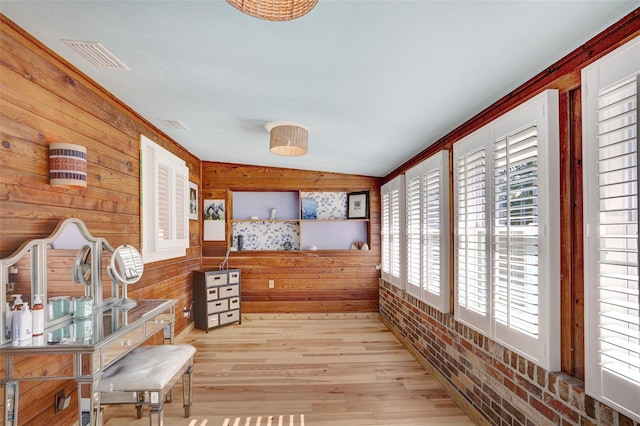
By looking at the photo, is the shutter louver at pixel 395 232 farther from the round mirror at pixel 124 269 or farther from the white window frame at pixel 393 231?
the round mirror at pixel 124 269

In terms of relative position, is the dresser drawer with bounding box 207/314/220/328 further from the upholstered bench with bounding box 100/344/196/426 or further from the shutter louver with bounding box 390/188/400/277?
the shutter louver with bounding box 390/188/400/277

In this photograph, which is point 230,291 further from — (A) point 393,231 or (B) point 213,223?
(A) point 393,231

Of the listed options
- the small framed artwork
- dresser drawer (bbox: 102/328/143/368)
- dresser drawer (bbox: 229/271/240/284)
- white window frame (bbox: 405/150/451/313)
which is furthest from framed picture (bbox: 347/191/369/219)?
dresser drawer (bbox: 102/328/143/368)

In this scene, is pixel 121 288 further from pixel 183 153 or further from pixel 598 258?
pixel 598 258

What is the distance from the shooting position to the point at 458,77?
2.09m

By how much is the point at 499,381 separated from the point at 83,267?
2809mm

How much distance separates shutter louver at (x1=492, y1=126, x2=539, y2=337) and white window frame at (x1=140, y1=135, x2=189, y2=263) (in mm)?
2982

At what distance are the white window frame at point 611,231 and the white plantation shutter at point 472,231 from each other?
2.65ft

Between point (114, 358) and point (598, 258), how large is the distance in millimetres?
2454

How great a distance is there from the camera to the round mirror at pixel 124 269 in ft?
8.58

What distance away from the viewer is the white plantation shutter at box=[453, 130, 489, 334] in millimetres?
2406

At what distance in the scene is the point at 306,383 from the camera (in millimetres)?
3217

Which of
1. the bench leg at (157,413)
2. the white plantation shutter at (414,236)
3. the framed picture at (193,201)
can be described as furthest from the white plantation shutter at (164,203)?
the white plantation shutter at (414,236)

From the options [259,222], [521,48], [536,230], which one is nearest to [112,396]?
[536,230]
